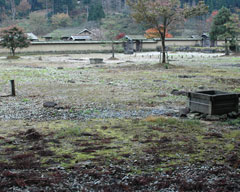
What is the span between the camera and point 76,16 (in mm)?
95750

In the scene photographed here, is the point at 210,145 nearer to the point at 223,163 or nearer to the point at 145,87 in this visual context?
the point at 223,163

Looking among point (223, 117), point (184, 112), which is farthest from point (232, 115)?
point (184, 112)

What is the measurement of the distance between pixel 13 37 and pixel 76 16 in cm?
5213

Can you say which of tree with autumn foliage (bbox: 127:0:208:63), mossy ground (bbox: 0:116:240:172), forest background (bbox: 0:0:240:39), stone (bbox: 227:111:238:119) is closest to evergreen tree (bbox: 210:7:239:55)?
tree with autumn foliage (bbox: 127:0:208:63)

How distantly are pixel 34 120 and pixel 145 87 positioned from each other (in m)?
7.94

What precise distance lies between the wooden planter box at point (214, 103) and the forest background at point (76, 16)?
67497 mm

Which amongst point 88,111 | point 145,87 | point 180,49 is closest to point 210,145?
point 88,111

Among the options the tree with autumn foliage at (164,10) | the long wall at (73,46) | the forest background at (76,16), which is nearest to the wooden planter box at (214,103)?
the tree with autumn foliage at (164,10)

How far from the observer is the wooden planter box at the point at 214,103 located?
903cm

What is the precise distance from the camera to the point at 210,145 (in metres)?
6.77

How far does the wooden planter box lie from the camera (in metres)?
9.03

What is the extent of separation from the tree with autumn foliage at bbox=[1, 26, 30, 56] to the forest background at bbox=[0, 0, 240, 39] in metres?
28.8

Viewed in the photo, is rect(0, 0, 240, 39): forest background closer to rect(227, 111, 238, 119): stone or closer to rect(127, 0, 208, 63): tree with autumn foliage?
rect(127, 0, 208, 63): tree with autumn foliage

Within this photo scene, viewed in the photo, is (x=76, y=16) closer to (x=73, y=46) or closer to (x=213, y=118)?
(x=73, y=46)
